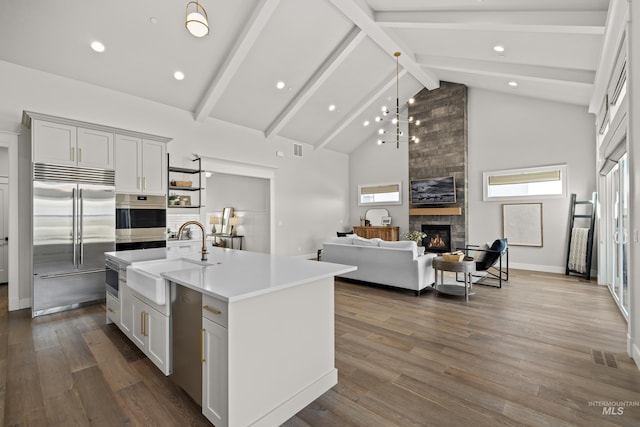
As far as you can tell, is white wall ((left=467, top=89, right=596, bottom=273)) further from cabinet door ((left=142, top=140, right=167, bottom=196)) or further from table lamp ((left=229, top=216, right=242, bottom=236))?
cabinet door ((left=142, top=140, right=167, bottom=196))

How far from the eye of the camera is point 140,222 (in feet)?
15.0

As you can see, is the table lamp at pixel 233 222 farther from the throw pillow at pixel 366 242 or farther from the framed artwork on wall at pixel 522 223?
the framed artwork on wall at pixel 522 223

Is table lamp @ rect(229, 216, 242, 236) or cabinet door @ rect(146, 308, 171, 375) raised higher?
table lamp @ rect(229, 216, 242, 236)

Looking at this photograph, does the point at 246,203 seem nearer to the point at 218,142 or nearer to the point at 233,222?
the point at 233,222

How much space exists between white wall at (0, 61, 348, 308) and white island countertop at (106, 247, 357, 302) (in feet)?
10.4

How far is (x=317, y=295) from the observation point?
6.81 ft

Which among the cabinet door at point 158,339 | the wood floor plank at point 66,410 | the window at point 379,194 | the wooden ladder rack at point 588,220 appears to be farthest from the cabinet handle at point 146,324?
the window at point 379,194

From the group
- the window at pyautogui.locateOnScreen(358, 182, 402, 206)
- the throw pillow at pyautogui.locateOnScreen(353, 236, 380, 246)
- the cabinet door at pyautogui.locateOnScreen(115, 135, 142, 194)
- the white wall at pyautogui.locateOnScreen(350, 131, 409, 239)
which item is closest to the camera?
the cabinet door at pyautogui.locateOnScreen(115, 135, 142, 194)

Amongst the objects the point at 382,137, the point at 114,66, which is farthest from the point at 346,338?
the point at 382,137

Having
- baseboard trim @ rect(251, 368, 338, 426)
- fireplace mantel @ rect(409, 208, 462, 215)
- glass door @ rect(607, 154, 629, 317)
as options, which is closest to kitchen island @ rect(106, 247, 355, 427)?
baseboard trim @ rect(251, 368, 338, 426)

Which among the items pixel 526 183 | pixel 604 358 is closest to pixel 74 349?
pixel 604 358

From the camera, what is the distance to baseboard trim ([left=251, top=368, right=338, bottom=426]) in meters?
1.75

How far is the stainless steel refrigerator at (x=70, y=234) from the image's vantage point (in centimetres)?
375

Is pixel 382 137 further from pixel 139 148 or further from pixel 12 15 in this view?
pixel 12 15
